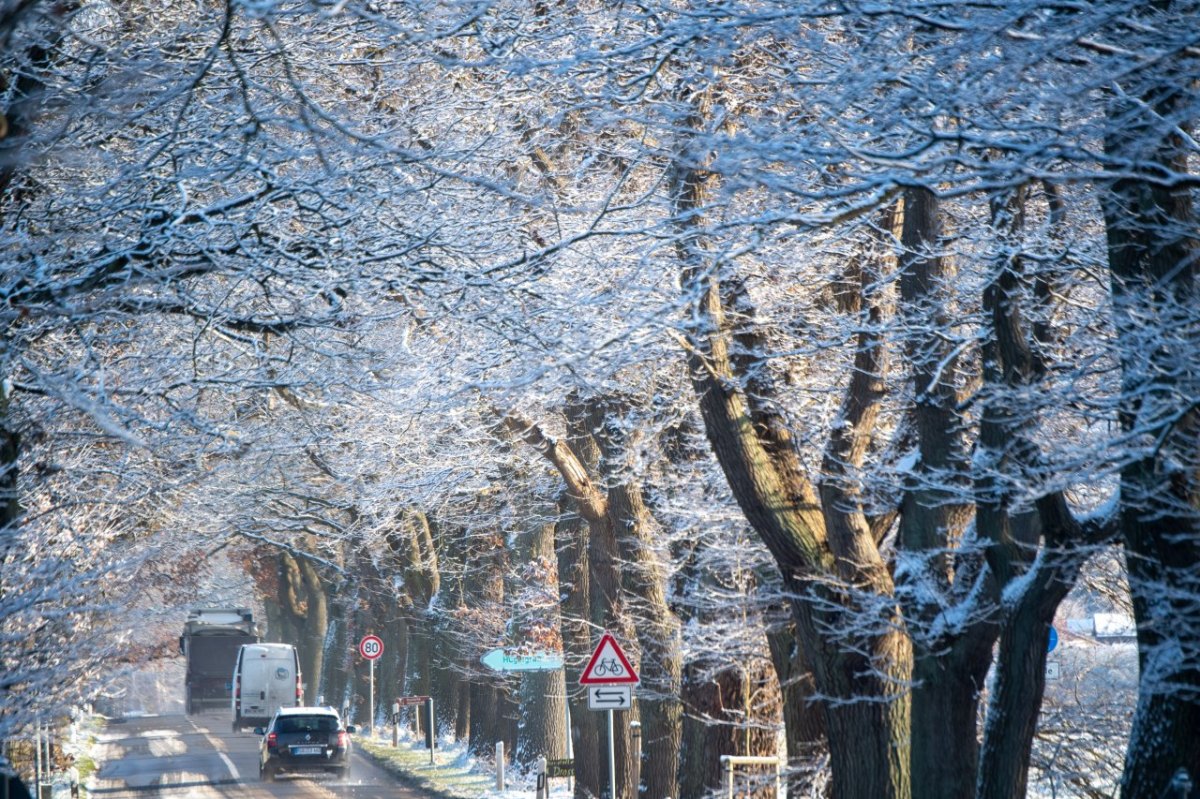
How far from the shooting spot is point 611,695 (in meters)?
16.3

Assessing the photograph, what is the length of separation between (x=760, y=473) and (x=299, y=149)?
13.9ft

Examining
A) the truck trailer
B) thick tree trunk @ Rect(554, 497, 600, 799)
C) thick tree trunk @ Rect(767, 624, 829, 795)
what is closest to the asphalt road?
the truck trailer

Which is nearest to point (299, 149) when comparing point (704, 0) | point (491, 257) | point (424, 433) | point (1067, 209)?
point (491, 257)

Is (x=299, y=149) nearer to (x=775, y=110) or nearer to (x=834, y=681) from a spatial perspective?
(x=775, y=110)

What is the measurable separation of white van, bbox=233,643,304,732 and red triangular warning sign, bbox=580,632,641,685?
27.5 m

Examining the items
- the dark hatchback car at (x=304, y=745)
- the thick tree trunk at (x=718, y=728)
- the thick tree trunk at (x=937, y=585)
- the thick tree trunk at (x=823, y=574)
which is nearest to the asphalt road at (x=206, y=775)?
the dark hatchback car at (x=304, y=745)

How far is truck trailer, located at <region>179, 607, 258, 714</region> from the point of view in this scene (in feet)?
164

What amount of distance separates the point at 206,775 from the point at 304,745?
318 centimetres

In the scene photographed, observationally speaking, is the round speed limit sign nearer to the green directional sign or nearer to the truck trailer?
the truck trailer

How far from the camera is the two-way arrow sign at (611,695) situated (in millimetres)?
16219

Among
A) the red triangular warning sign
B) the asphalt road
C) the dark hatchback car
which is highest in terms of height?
the red triangular warning sign

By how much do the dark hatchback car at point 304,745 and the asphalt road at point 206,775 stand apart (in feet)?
0.86

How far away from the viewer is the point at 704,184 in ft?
40.2

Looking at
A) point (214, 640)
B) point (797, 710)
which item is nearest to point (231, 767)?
point (214, 640)
